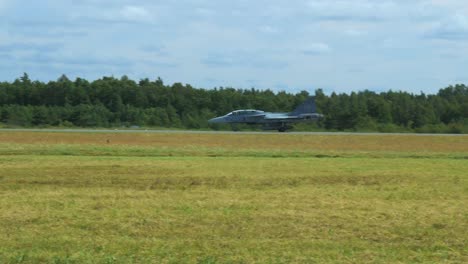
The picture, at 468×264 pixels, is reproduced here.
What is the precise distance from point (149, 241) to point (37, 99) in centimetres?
7115

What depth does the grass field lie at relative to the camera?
8.59 m

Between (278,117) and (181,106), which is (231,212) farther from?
(181,106)

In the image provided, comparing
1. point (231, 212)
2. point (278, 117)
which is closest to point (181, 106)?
point (278, 117)

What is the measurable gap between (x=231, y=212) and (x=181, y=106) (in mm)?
61982

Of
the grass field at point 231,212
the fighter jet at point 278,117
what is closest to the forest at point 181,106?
the fighter jet at point 278,117

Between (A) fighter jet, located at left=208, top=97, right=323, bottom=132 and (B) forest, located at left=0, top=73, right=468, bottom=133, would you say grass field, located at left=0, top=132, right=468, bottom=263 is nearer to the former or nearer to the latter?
(A) fighter jet, located at left=208, top=97, right=323, bottom=132

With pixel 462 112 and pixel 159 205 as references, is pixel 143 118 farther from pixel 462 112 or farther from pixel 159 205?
pixel 159 205

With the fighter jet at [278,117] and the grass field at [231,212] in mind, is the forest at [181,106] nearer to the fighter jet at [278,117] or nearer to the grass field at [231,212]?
the fighter jet at [278,117]

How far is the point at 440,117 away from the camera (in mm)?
70438

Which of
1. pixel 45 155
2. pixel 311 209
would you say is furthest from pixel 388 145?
pixel 311 209

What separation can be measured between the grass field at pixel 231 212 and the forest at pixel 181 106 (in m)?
37.5

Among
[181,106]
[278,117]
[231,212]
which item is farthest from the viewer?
[181,106]

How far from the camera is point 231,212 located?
11680 mm

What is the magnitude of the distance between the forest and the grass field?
37501 millimetres
